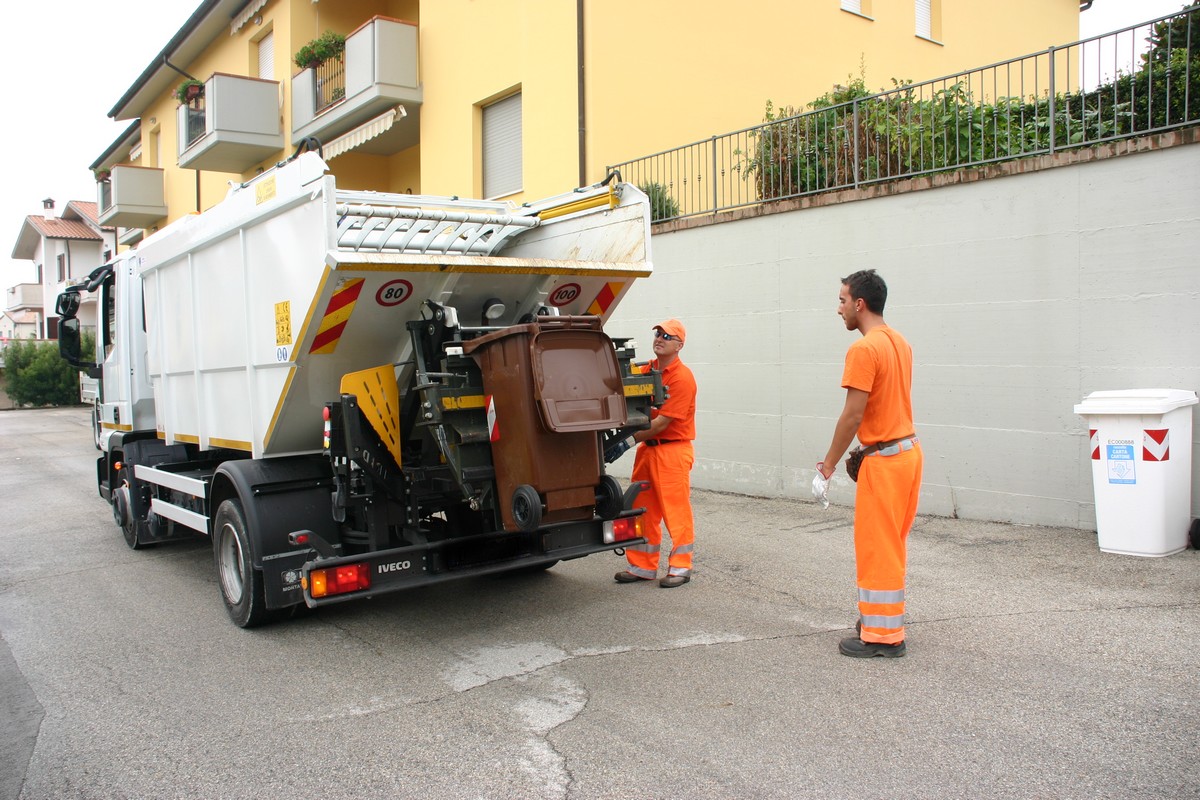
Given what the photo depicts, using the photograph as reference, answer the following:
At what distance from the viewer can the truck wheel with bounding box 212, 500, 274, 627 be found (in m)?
5.36

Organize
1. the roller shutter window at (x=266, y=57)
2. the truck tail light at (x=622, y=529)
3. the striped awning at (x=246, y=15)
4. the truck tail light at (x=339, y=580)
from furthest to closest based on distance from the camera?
the roller shutter window at (x=266, y=57) < the striped awning at (x=246, y=15) < the truck tail light at (x=622, y=529) < the truck tail light at (x=339, y=580)

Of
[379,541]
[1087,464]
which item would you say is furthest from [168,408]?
[1087,464]

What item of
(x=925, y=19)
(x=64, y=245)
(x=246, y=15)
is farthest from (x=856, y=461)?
(x=64, y=245)

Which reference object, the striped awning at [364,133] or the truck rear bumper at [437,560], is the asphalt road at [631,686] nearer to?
the truck rear bumper at [437,560]

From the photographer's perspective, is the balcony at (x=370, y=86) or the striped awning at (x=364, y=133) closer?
the balcony at (x=370, y=86)

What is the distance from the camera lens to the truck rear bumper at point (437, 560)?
488cm

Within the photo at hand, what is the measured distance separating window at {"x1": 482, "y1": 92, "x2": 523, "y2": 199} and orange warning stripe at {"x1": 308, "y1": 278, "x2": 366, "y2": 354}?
27.9 feet

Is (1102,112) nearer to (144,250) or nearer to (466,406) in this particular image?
(466,406)

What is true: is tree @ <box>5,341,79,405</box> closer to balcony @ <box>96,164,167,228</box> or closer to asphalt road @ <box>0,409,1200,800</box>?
balcony @ <box>96,164,167,228</box>

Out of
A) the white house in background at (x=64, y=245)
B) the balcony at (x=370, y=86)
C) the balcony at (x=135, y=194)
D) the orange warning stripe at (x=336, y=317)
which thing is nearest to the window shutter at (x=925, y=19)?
the balcony at (x=370, y=86)

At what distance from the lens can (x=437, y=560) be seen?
508 centimetres

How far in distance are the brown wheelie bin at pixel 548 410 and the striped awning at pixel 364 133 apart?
37.6 ft

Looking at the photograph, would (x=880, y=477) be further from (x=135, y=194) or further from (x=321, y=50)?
(x=135, y=194)

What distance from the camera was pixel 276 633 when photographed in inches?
216
